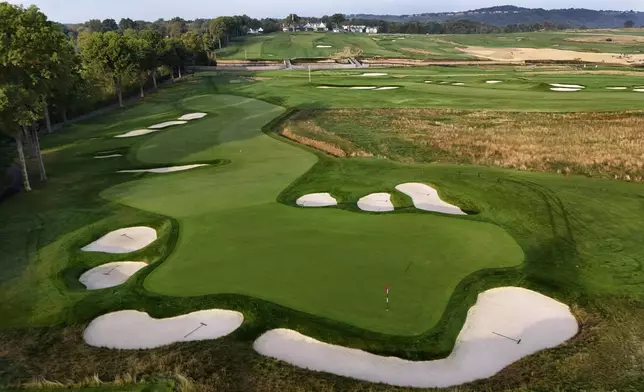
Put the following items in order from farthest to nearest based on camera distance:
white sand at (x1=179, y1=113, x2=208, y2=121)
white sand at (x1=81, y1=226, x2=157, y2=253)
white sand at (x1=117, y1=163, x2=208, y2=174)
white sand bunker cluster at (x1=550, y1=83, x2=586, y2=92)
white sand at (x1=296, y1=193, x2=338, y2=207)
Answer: white sand bunker cluster at (x1=550, y1=83, x2=586, y2=92) < white sand at (x1=179, y1=113, x2=208, y2=121) < white sand at (x1=117, y1=163, x2=208, y2=174) < white sand at (x1=296, y1=193, x2=338, y2=207) < white sand at (x1=81, y1=226, x2=157, y2=253)

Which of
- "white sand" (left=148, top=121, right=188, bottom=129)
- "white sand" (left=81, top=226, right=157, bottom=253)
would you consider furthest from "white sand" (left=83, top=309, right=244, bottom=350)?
"white sand" (left=148, top=121, right=188, bottom=129)

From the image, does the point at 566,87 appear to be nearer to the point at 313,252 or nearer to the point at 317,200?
the point at 317,200

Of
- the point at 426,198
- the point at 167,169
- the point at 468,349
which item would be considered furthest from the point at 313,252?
the point at 167,169

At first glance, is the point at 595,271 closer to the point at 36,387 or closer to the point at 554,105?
the point at 36,387

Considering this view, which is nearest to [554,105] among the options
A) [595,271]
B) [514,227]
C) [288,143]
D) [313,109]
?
[313,109]

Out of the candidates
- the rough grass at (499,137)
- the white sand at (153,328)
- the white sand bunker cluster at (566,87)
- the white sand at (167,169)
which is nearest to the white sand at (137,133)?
the white sand at (167,169)

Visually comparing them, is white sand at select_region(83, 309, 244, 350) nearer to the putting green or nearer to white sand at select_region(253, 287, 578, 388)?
the putting green

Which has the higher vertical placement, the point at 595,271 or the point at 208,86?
the point at 208,86
